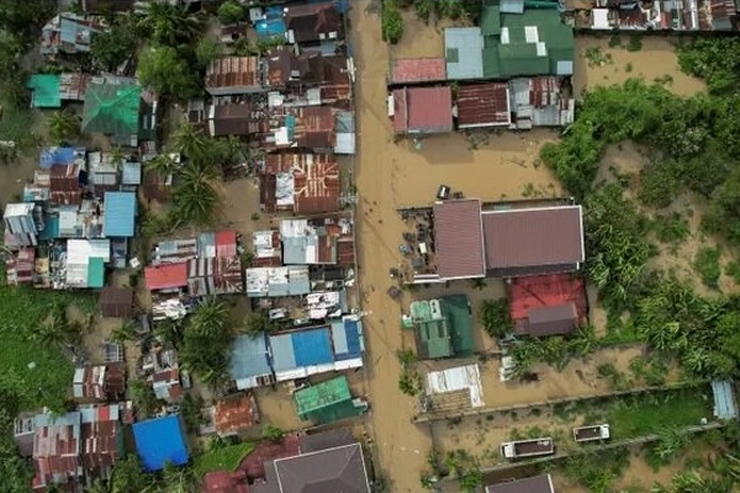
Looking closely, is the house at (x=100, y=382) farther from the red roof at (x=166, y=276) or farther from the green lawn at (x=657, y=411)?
the green lawn at (x=657, y=411)

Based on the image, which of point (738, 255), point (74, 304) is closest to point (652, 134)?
point (738, 255)

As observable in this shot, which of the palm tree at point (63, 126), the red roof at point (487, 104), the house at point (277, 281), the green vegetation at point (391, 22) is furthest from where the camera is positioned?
the green vegetation at point (391, 22)

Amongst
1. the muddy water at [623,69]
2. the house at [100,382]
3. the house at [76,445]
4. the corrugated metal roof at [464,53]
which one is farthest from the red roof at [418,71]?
the house at [76,445]

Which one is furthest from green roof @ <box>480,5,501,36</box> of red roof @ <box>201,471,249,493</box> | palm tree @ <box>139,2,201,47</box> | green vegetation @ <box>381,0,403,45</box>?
red roof @ <box>201,471,249,493</box>

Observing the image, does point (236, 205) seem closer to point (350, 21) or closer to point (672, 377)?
point (350, 21)

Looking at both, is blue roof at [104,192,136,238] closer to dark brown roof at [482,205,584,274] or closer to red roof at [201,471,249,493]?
red roof at [201,471,249,493]

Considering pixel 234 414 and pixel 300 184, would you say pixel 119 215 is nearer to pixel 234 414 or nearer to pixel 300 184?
pixel 300 184
